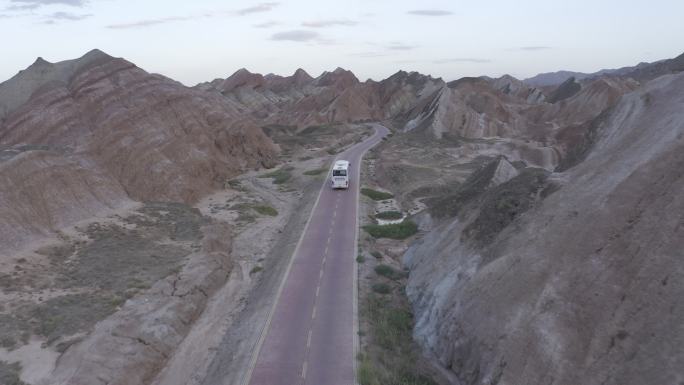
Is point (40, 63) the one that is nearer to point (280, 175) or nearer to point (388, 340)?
point (280, 175)

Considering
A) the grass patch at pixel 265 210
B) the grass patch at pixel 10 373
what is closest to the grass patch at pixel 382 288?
the grass patch at pixel 10 373

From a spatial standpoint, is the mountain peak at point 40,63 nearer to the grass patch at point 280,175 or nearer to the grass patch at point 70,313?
the grass patch at point 280,175

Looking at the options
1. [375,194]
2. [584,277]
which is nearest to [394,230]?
[375,194]

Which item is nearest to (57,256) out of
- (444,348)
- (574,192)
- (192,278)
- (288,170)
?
(192,278)

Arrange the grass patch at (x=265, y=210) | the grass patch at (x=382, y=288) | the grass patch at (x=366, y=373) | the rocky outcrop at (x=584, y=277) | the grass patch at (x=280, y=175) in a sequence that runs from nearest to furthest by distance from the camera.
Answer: the rocky outcrop at (x=584, y=277) → the grass patch at (x=366, y=373) → the grass patch at (x=382, y=288) → the grass patch at (x=265, y=210) → the grass patch at (x=280, y=175)

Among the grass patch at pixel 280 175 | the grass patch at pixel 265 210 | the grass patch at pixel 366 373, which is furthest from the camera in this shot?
the grass patch at pixel 280 175

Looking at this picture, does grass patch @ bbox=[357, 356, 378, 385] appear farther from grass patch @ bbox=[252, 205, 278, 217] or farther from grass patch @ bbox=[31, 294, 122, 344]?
grass patch @ bbox=[252, 205, 278, 217]
